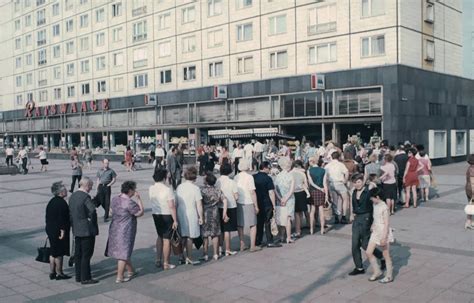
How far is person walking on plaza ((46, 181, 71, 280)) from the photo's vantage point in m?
8.06

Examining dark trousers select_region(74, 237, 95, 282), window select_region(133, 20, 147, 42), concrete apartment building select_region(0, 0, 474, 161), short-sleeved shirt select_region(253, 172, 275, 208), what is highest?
window select_region(133, 20, 147, 42)

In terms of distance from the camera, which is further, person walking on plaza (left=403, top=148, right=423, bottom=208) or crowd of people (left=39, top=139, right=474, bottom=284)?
person walking on plaza (left=403, top=148, right=423, bottom=208)

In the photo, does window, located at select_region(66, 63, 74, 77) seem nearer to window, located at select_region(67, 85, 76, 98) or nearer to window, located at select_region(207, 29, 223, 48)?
window, located at select_region(67, 85, 76, 98)

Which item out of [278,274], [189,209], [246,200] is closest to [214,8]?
[246,200]

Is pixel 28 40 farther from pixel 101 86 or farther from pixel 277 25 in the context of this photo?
pixel 277 25

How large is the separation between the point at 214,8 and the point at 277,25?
21.8 feet

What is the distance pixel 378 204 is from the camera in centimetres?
785

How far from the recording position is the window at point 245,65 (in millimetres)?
36781

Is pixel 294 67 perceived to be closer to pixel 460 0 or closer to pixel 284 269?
pixel 460 0

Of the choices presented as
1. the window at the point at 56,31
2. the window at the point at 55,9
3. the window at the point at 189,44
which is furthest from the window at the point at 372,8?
the window at the point at 55,9

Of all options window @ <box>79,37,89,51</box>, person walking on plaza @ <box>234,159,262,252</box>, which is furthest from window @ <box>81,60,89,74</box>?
person walking on plaza @ <box>234,159,262,252</box>

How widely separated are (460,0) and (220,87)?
60.0 feet

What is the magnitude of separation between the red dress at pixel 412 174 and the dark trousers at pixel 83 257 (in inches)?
398

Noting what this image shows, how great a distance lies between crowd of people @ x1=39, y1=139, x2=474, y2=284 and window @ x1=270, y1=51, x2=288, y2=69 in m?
22.0
